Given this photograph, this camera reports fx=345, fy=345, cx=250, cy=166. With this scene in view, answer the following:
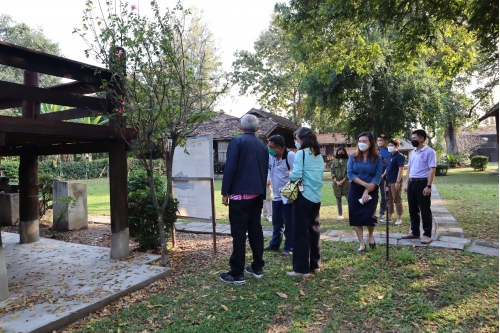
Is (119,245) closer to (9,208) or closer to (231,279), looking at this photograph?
(231,279)

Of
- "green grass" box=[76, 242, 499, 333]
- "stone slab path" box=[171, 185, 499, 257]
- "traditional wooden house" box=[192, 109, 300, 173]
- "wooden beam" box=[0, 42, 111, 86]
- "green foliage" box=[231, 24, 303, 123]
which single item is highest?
"green foliage" box=[231, 24, 303, 123]

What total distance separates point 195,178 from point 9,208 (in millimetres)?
5331

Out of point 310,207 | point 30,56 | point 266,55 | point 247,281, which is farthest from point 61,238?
point 266,55

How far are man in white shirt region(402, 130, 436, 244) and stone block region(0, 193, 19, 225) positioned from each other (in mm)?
8470

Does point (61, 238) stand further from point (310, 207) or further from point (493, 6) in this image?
point (493, 6)

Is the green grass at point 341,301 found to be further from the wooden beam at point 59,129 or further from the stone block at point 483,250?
the wooden beam at point 59,129

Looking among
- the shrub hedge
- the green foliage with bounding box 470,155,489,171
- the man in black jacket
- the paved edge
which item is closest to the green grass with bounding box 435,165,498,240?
the man in black jacket

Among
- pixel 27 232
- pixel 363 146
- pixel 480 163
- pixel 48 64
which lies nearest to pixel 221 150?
pixel 27 232

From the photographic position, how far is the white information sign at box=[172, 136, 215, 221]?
573 centimetres

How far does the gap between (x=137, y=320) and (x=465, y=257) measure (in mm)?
4291

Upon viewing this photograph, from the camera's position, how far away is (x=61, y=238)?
692cm

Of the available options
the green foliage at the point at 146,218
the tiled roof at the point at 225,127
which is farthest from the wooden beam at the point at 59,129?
the tiled roof at the point at 225,127

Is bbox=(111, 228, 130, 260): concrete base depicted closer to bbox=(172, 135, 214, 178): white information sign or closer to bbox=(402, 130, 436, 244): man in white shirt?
bbox=(172, 135, 214, 178): white information sign

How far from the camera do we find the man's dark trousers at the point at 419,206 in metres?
5.52
